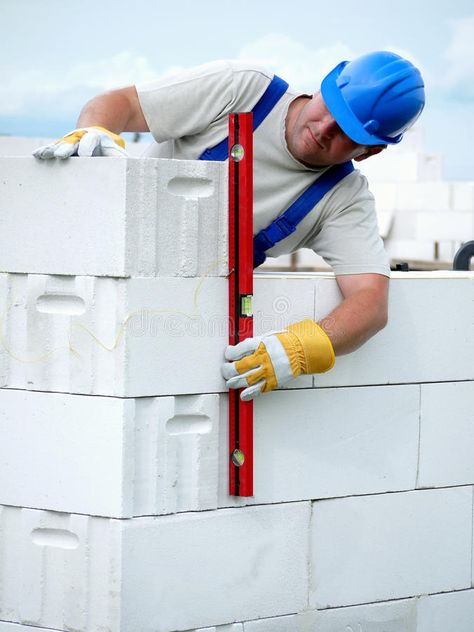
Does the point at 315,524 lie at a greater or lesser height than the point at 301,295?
lesser

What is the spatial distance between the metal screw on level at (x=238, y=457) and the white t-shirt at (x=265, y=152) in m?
0.71

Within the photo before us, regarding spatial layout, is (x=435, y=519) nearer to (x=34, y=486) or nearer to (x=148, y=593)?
(x=148, y=593)

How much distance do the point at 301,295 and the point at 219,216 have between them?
1.39 ft

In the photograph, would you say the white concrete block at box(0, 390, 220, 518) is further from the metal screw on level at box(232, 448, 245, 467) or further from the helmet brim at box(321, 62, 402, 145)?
the helmet brim at box(321, 62, 402, 145)

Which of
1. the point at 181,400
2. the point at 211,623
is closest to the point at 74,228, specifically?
the point at 181,400

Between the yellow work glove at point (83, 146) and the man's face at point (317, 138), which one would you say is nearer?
the yellow work glove at point (83, 146)

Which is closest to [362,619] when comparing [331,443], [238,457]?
[331,443]

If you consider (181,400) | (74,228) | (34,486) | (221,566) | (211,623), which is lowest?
(211,623)

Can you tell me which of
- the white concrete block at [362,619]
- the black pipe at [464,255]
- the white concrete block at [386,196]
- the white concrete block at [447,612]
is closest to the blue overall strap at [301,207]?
the black pipe at [464,255]

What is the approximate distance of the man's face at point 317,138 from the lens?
121 inches

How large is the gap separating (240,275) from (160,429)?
20.6 inches

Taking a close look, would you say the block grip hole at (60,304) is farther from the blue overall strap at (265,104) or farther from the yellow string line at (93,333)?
the blue overall strap at (265,104)

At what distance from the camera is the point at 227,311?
287 centimetres

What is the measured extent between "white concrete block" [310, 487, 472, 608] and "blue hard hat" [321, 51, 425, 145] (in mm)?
1246
